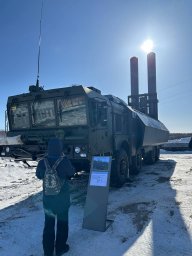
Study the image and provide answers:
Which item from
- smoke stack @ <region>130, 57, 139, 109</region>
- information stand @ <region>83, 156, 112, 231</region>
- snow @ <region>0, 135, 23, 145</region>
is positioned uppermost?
smoke stack @ <region>130, 57, 139, 109</region>

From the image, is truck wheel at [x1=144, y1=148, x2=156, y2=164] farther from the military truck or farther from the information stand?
the information stand

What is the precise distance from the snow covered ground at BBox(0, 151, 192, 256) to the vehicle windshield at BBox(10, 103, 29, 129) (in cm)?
210

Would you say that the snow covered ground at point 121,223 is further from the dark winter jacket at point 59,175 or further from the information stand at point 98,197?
the dark winter jacket at point 59,175

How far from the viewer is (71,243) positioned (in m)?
5.03

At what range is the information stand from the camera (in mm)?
5594

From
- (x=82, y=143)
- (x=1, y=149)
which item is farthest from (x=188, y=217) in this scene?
(x=1, y=149)

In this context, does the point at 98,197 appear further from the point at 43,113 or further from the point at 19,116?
the point at 19,116

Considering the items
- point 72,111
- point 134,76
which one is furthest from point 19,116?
point 134,76

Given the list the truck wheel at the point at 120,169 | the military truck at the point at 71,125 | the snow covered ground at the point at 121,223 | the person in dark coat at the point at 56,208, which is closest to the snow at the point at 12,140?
the military truck at the point at 71,125

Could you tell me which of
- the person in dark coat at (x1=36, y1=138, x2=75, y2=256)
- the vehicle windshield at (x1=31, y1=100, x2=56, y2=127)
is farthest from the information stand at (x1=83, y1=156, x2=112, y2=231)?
the vehicle windshield at (x1=31, y1=100, x2=56, y2=127)

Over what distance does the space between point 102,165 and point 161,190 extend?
3.87 m

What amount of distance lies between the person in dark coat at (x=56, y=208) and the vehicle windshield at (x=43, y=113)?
3.75 m

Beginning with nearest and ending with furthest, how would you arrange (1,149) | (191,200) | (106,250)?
1. (106,250)
2. (191,200)
3. (1,149)

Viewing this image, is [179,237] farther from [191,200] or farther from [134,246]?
[191,200]
